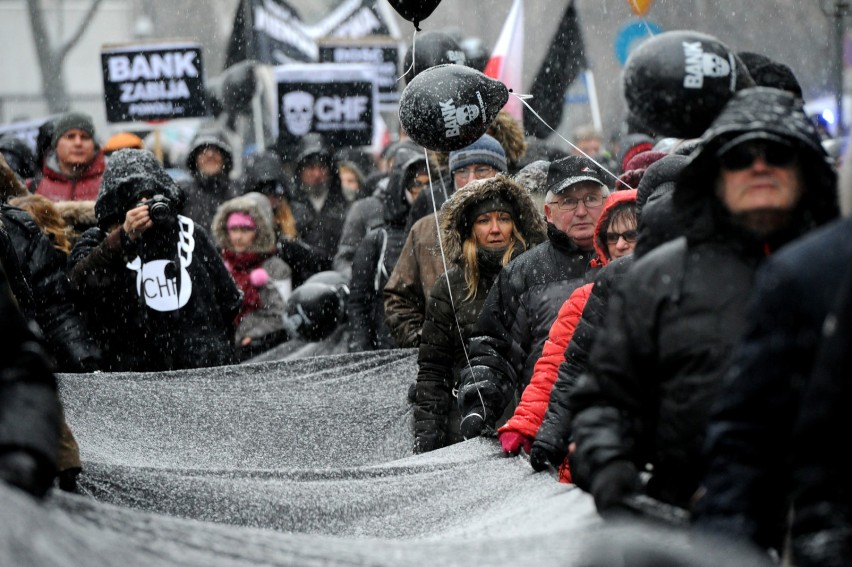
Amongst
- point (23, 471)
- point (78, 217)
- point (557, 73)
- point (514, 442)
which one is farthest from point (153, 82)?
point (23, 471)

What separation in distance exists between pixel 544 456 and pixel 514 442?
1.83 feet

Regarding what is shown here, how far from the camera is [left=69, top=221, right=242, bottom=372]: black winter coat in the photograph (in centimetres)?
915

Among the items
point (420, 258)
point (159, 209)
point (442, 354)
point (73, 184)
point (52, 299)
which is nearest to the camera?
point (442, 354)

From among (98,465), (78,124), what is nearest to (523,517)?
(98,465)

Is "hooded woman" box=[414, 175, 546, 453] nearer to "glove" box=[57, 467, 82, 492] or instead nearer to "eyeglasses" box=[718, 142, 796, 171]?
"glove" box=[57, 467, 82, 492]

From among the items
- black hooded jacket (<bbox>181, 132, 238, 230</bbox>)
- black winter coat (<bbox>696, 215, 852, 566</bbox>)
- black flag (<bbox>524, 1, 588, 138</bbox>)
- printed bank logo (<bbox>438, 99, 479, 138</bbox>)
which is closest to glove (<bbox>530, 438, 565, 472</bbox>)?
printed bank logo (<bbox>438, 99, 479, 138</bbox>)

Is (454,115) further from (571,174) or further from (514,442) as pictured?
(514,442)

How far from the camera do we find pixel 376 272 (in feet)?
34.9

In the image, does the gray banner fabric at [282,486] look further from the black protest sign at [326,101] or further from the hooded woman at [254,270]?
the black protest sign at [326,101]

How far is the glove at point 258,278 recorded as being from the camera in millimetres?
11570

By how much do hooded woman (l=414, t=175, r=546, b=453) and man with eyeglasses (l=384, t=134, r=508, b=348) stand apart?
762 mm

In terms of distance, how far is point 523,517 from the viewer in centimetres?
581

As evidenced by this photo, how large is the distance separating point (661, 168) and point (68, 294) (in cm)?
367

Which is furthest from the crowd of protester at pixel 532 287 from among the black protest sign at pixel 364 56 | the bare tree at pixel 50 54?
the bare tree at pixel 50 54
